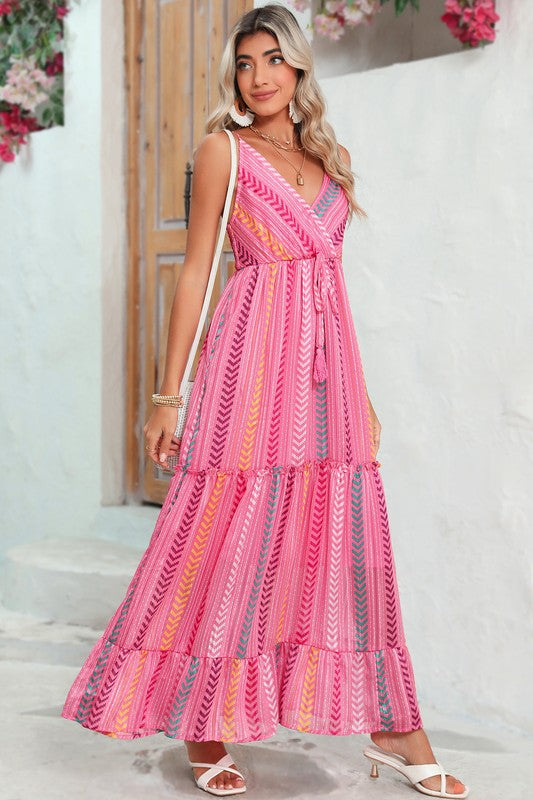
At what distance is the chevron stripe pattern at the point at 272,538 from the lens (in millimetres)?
2672

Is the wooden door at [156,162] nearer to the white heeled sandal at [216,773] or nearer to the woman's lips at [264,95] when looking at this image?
the woman's lips at [264,95]

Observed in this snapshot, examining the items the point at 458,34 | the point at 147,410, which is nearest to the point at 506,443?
the point at 458,34

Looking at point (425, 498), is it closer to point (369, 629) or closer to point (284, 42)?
point (369, 629)

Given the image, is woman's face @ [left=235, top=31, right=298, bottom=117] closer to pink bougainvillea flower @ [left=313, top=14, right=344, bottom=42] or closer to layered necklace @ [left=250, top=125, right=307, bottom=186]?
layered necklace @ [left=250, top=125, right=307, bottom=186]

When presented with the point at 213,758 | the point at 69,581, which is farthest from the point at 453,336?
the point at 69,581

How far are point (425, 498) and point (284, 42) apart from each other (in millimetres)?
1516

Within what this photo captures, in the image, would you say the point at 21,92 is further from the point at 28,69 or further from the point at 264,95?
the point at 264,95

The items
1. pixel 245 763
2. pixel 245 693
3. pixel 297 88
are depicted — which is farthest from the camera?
pixel 245 763

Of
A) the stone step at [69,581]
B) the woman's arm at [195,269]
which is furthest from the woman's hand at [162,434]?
the stone step at [69,581]

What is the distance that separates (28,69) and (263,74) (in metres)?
3.01

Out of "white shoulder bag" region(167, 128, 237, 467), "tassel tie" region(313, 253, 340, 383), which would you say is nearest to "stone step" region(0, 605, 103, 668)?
"white shoulder bag" region(167, 128, 237, 467)

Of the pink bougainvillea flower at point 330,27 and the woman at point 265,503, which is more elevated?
the pink bougainvillea flower at point 330,27

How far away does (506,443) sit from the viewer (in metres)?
3.36

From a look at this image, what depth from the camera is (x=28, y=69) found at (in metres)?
5.37
